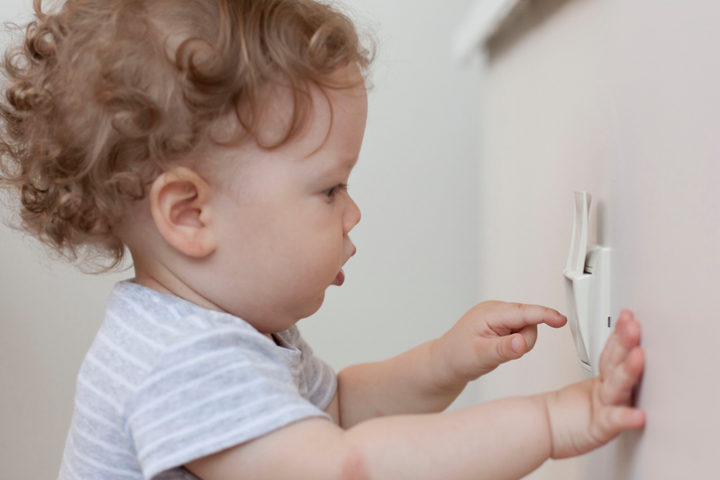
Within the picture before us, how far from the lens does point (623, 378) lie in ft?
1.40

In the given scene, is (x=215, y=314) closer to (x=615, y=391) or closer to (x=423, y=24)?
(x=615, y=391)

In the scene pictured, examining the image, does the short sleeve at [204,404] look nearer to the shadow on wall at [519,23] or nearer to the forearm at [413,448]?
the forearm at [413,448]

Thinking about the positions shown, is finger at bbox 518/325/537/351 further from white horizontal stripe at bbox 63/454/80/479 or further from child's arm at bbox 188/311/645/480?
white horizontal stripe at bbox 63/454/80/479

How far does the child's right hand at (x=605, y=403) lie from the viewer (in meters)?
0.42

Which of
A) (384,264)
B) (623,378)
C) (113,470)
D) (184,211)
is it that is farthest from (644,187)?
(384,264)

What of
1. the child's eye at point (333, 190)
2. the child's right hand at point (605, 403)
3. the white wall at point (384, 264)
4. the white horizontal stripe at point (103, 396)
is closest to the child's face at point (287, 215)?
the child's eye at point (333, 190)

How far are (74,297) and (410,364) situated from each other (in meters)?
0.75

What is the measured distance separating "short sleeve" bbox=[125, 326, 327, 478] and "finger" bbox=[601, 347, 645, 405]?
0.18 meters

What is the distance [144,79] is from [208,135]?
58 millimetres

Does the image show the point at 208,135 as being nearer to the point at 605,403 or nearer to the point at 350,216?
the point at 350,216

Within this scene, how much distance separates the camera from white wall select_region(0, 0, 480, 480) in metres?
1.27

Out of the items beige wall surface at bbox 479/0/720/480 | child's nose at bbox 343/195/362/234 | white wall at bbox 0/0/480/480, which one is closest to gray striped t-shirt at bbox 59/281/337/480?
child's nose at bbox 343/195/362/234

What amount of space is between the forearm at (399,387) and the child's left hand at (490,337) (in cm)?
2

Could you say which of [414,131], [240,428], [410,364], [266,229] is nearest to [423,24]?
[414,131]
